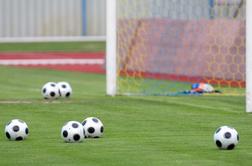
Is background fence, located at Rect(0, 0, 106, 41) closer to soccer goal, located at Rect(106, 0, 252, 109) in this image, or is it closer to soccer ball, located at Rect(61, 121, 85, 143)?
soccer goal, located at Rect(106, 0, 252, 109)

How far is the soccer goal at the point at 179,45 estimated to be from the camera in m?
20.7

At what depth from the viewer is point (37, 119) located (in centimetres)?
1416

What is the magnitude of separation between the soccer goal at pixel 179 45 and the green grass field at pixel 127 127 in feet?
5.18

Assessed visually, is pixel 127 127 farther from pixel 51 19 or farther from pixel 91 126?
pixel 51 19

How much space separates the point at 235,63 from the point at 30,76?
5018mm

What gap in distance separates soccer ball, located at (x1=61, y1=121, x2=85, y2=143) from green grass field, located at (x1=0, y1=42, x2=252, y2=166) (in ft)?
0.28

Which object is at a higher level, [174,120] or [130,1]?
[130,1]

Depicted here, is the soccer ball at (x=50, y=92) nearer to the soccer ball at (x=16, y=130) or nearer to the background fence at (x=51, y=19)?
the soccer ball at (x=16, y=130)

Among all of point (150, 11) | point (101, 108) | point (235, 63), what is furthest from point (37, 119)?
point (150, 11)

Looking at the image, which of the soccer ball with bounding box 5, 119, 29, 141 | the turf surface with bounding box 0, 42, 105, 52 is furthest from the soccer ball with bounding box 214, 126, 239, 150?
the turf surface with bounding box 0, 42, 105, 52

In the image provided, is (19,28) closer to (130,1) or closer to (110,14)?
(130,1)

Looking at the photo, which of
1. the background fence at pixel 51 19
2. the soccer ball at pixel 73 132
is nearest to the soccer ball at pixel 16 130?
the soccer ball at pixel 73 132

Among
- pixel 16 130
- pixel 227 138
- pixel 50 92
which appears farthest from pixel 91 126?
pixel 50 92

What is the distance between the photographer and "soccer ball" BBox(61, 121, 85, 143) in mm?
11375
